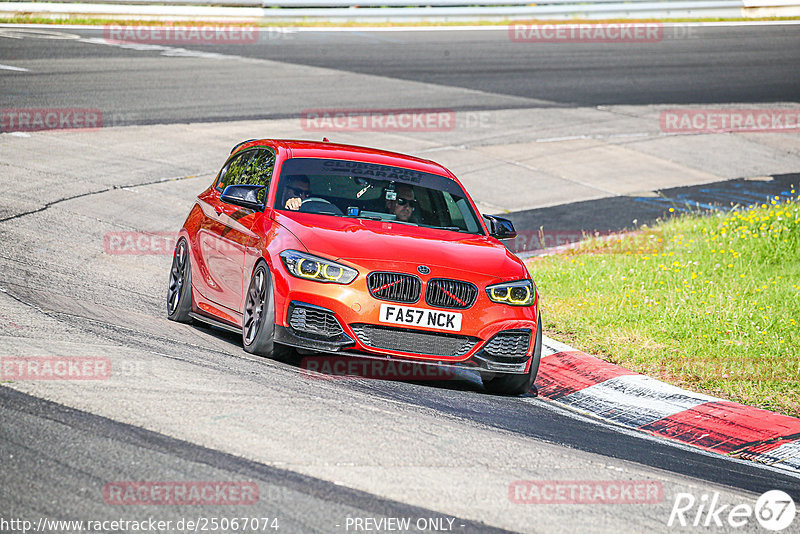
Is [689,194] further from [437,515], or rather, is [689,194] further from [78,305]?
[437,515]

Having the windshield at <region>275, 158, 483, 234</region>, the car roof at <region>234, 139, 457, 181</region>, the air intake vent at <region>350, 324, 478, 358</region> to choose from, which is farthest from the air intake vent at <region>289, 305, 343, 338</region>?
the car roof at <region>234, 139, 457, 181</region>

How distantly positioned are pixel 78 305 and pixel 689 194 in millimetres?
11367

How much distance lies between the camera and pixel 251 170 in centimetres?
938

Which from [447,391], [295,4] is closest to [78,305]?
[447,391]

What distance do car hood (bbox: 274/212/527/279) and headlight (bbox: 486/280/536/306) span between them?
76 millimetres

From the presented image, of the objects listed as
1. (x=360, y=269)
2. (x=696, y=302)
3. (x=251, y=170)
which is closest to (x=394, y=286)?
(x=360, y=269)

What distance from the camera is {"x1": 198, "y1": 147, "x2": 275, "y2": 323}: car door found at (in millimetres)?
8297

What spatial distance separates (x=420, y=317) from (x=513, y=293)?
30.8 inches

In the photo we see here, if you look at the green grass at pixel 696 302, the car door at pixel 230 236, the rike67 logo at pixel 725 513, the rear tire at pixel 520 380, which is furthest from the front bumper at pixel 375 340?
the rike67 logo at pixel 725 513

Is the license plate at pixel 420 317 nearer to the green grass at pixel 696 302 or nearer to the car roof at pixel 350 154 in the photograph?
the car roof at pixel 350 154

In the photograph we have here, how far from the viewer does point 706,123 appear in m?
22.6

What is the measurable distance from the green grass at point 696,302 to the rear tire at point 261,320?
305 centimetres

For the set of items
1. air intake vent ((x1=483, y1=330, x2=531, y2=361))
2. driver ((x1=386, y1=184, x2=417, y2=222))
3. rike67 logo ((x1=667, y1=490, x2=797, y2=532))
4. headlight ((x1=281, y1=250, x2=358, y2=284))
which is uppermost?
driver ((x1=386, y1=184, x2=417, y2=222))

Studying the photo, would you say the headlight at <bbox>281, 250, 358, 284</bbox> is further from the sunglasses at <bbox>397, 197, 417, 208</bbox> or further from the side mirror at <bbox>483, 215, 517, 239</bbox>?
the side mirror at <bbox>483, 215, 517, 239</bbox>
